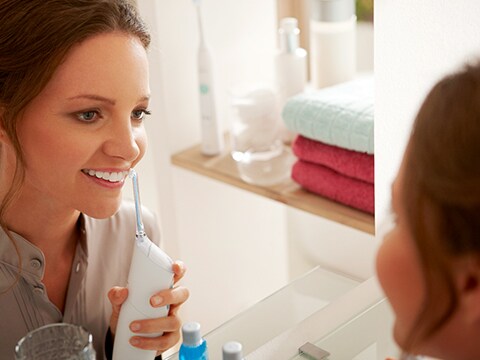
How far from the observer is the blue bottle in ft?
2.77

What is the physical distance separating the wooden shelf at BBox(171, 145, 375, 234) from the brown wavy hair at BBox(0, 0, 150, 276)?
1.76 feet

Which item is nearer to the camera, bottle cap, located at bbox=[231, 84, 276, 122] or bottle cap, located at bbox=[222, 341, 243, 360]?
bottle cap, located at bbox=[222, 341, 243, 360]

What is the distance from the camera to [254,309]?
3.34 feet

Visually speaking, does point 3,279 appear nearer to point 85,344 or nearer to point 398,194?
point 85,344

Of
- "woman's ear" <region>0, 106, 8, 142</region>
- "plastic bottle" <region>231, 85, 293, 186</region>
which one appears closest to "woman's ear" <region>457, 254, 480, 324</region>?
"woman's ear" <region>0, 106, 8, 142</region>

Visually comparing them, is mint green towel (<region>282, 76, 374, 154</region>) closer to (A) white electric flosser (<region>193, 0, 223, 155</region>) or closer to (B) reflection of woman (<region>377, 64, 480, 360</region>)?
(A) white electric flosser (<region>193, 0, 223, 155</region>)

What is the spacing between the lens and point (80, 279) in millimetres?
1148

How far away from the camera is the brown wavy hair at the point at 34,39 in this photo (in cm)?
92

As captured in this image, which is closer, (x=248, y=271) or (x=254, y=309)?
(x=254, y=309)

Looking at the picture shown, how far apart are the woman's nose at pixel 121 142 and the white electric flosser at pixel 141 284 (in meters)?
0.02

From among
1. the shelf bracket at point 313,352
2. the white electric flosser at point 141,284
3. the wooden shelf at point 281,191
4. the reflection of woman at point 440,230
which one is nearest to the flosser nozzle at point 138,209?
the white electric flosser at point 141,284

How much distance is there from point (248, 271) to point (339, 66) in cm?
52

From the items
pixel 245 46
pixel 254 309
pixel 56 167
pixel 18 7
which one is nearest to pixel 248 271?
pixel 245 46

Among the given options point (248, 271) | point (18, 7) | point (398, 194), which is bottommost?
point (248, 271)
